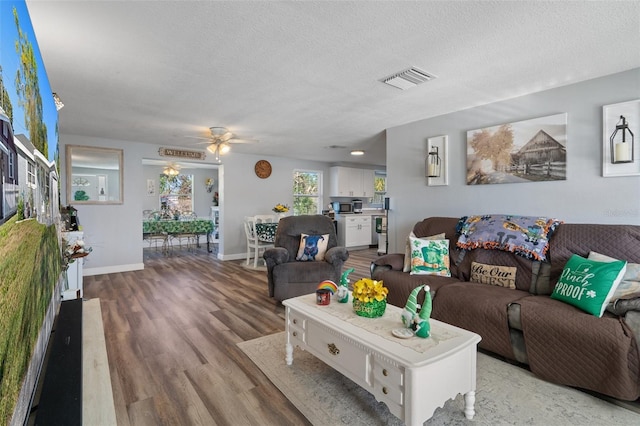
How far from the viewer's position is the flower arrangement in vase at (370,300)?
77.2 inches

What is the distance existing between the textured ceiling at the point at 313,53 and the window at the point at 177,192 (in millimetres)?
5015

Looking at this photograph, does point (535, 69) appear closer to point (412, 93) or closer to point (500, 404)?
point (412, 93)

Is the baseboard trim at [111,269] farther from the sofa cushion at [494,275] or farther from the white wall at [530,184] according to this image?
the sofa cushion at [494,275]

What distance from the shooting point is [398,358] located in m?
1.49

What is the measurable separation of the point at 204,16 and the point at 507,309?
107 inches

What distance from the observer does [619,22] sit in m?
1.89

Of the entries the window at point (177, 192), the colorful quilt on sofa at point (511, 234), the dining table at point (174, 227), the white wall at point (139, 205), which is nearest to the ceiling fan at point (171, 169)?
the window at point (177, 192)

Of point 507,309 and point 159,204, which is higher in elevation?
point 159,204

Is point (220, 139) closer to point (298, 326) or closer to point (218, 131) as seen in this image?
point (218, 131)

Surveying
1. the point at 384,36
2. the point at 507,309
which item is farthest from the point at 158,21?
the point at 507,309

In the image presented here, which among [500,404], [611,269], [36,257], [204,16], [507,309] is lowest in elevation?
[500,404]

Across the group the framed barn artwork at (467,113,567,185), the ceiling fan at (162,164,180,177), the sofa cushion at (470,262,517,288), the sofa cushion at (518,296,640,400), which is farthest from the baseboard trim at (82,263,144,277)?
the sofa cushion at (518,296,640,400)

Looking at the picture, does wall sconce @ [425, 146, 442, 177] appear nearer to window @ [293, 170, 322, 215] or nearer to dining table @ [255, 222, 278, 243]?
dining table @ [255, 222, 278, 243]

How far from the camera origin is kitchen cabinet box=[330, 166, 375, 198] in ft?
26.1
